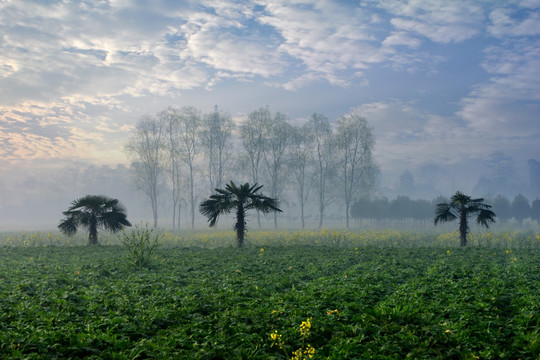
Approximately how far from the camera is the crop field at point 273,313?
6.02 meters

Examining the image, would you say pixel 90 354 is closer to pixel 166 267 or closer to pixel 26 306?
pixel 26 306

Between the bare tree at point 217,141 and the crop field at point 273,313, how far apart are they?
143 feet

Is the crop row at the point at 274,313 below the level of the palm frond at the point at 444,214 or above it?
below

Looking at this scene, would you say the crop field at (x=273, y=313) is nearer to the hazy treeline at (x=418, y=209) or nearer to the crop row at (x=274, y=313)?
the crop row at (x=274, y=313)

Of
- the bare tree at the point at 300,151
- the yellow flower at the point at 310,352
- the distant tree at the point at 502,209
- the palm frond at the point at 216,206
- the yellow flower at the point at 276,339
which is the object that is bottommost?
the yellow flower at the point at 310,352

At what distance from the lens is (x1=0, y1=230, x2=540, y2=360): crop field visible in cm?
602

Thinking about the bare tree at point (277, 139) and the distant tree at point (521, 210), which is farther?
the distant tree at point (521, 210)

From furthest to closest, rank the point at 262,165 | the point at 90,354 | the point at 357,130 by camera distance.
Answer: the point at 262,165
the point at 357,130
the point at 90,354

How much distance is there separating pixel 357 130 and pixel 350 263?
147 feet

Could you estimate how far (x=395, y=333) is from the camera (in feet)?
21.6

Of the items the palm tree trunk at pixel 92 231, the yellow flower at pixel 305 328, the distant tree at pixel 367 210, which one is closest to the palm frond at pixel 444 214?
the yellow flower at pixel 305 328

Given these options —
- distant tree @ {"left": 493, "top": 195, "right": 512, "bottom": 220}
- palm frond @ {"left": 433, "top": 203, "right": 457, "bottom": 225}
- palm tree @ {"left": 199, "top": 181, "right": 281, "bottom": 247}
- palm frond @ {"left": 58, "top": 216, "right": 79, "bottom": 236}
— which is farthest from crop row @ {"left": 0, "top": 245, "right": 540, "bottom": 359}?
distant tree @ {"left": 493, "top": 195, "right": 512, "bottom": 220}

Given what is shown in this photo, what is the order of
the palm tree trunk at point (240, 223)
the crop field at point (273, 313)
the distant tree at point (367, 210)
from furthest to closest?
the distant tree at point (367, 210), the palm tree trunk at point (240, 223), the crop field at point (273, 313)

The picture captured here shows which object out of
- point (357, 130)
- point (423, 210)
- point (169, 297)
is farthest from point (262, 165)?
point (169, 297)
